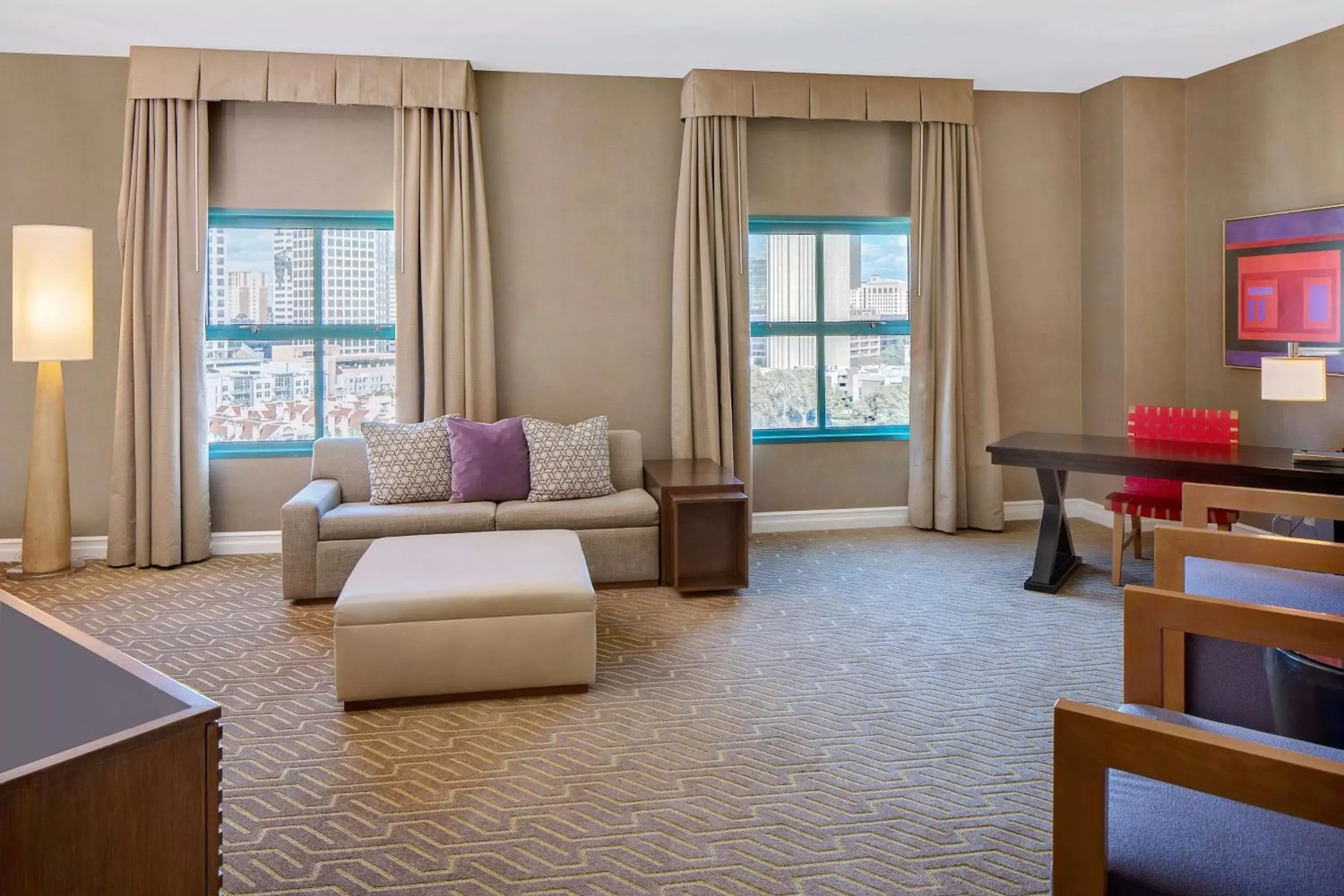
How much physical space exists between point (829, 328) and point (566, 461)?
2119 mm

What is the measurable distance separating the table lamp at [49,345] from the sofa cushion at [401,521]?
4.90 feet

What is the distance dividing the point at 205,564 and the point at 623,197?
124 inches

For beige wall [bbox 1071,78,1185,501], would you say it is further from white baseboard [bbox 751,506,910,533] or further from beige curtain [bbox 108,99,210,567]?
beige curtain [bbox 108,99,210,567]

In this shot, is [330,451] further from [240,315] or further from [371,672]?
[371,672]

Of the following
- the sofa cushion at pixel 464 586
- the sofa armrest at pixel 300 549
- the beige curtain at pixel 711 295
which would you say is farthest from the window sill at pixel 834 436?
the sofa armrest at pixel 300 549

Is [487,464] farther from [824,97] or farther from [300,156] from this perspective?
[824,97]

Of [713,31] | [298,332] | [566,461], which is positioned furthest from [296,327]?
[713,31]

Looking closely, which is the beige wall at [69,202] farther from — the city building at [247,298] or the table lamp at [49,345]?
the city building at [247,298]

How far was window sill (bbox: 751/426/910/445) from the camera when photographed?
6250 millimetres

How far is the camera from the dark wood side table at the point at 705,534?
482 centimetres

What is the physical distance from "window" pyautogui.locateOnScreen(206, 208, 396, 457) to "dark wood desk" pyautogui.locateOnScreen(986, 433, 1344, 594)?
352cm

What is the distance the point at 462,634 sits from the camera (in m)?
3.36

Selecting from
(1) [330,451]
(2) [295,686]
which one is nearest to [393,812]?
(2) [295,686]

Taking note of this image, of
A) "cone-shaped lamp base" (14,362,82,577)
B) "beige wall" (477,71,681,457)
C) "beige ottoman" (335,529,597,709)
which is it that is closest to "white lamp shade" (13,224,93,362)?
"cone-shaped lamp base" (14,362,82,577)
